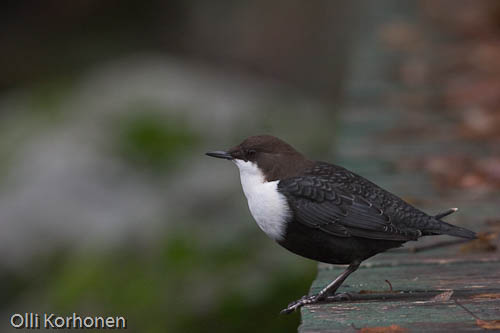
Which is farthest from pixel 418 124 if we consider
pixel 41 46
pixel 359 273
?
pixel 41 46

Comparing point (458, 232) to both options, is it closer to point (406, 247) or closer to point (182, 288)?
point (406, 247)

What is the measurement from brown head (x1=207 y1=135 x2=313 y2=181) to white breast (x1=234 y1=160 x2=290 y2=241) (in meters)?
0.04

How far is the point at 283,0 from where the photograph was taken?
12.5 m

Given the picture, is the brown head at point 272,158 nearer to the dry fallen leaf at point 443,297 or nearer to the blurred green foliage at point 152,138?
the dry fallen leaf at point 443,297

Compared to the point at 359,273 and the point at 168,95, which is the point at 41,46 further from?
the point at 359,273

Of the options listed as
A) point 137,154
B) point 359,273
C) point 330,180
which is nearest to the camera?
point 330,180

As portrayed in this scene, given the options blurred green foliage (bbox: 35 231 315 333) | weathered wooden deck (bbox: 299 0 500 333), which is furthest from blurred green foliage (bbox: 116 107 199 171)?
blurred green foliage (bbox: 35 231 315 333)

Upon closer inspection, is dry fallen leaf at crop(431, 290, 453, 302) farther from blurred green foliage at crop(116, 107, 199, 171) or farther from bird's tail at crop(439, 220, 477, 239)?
blurred green foliage at crop(116, 107, 199, 171)

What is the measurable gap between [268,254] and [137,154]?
2.60 m

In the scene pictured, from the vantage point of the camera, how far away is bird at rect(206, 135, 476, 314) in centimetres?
317

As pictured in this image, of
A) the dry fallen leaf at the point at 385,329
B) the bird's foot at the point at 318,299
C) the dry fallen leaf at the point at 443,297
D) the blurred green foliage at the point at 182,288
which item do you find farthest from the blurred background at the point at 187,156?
the dry fallen leaf at the point at 385,329

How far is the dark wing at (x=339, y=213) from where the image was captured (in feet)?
10.4

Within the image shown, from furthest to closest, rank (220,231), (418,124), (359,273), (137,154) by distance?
(137,154)
(418,124)
(220,231)
(359,273)

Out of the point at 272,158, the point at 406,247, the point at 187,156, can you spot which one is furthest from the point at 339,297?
the point at 187,156
